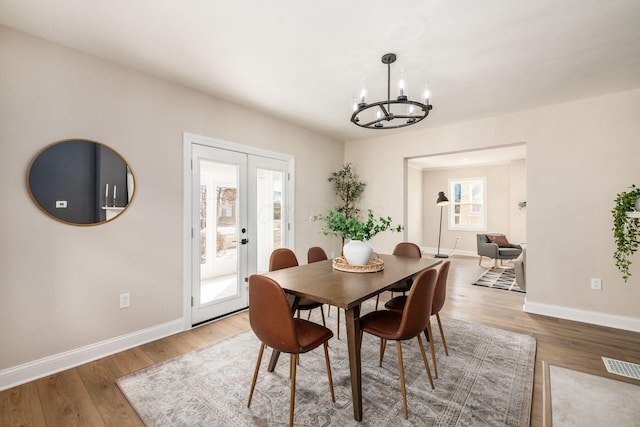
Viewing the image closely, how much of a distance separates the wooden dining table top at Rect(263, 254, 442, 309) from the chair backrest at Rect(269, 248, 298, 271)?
30 centimetres

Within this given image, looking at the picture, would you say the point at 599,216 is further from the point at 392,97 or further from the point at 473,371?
the point at 392,97

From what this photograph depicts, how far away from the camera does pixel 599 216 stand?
324 cm

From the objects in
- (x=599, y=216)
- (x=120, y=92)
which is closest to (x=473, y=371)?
(x=599, y=216)

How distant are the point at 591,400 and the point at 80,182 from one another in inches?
163

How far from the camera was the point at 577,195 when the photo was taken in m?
3.36

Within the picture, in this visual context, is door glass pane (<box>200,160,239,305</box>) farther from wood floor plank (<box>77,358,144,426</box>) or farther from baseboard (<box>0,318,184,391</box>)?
wood floor plank (<box>77,358,144,426</box>)

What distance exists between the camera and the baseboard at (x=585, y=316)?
310cm

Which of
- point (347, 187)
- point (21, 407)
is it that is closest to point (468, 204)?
point (347, 187)

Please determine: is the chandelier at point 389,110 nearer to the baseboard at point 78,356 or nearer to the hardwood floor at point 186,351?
the hardwood floor at point 186,351

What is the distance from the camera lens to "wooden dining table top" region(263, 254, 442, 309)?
5.51ft

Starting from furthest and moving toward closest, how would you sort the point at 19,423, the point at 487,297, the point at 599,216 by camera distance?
the point at 487,297
the point at 599,216
the point at 19,423

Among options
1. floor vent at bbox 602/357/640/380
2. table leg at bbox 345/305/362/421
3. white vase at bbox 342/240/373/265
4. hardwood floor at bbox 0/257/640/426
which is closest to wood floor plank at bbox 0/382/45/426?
hardwood floor at bbox 0/257/640/426

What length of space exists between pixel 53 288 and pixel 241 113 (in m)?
2.56

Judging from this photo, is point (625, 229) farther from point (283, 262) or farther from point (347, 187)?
point (283, 262)
